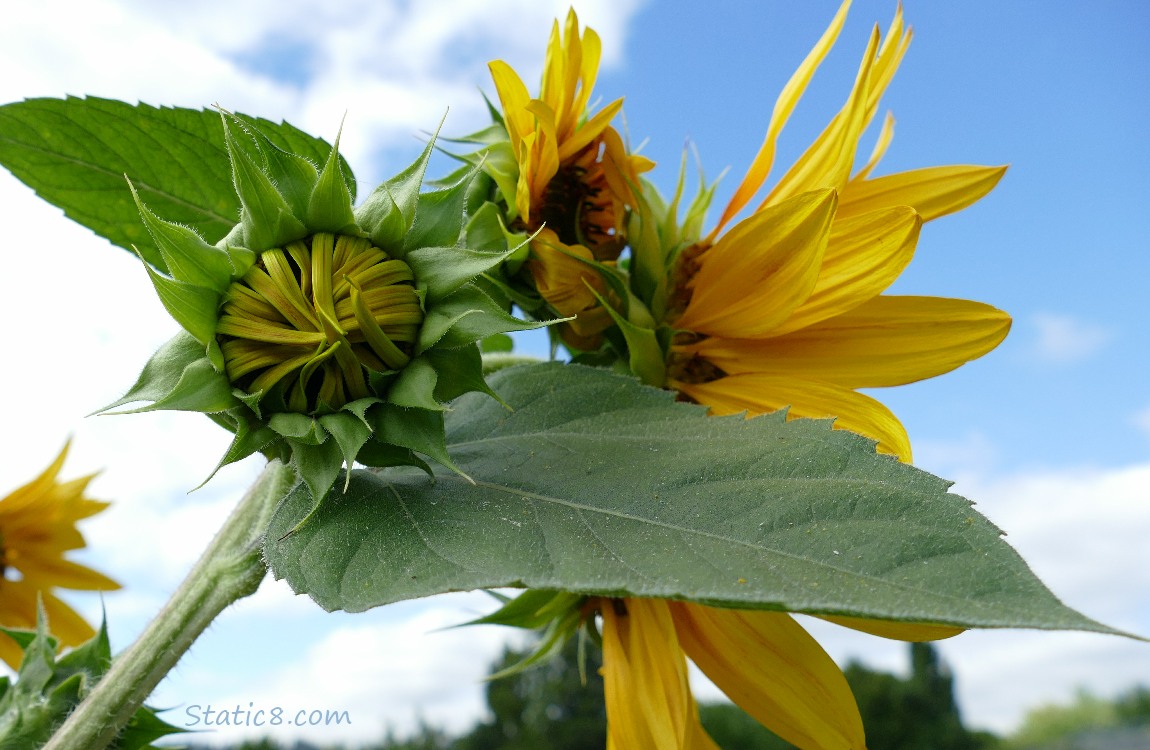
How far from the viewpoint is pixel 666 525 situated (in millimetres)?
646

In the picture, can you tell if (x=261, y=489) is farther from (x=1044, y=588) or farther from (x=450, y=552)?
(x=1044, y=588)

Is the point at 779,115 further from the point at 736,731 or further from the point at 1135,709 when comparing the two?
the point at 1135,709

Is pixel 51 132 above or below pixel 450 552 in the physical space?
above

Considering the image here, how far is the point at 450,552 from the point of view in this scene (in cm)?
66

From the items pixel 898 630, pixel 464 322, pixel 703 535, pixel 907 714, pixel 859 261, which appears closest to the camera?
pixel 703 535

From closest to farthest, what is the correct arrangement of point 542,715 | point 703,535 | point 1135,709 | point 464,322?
point 703,535, point 464,322, point 542,715, point 1135,709

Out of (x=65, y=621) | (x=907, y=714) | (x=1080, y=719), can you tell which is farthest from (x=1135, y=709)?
(x=65, y=621)

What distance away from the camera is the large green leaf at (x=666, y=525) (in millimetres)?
543

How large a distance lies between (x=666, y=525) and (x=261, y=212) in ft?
1.16

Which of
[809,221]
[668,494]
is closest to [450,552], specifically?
[668,494]

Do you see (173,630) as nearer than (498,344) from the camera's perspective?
Yes

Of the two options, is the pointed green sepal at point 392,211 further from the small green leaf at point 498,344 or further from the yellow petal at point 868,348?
the small green leaf at point 498,344

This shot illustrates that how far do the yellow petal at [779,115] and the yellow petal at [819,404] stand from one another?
18 centimetres

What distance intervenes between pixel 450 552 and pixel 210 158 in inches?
20.6
